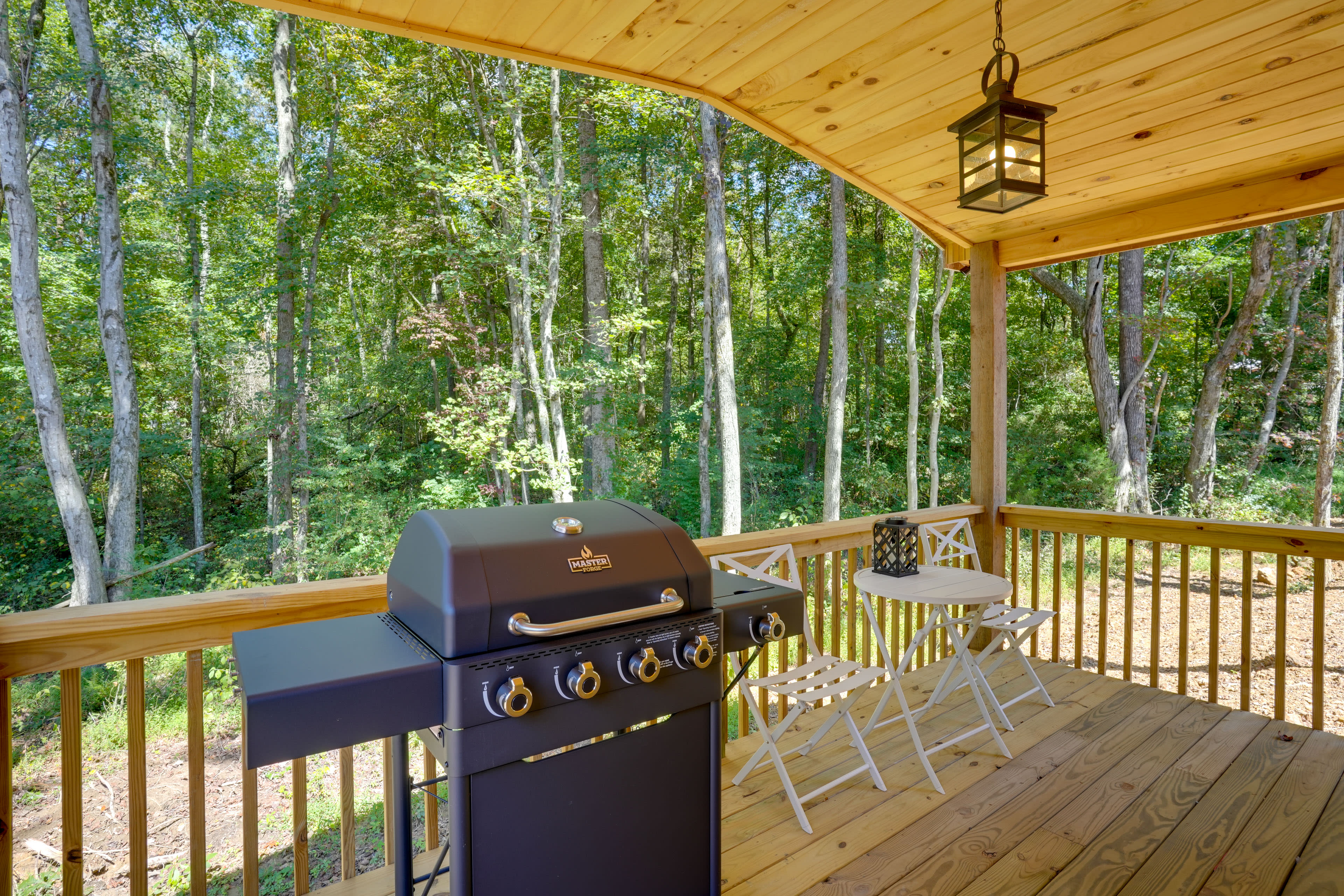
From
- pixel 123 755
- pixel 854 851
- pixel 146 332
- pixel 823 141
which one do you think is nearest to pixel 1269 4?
pixel 823 141

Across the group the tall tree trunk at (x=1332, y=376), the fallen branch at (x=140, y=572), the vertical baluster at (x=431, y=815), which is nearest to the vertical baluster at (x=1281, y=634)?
the vertical baluster at (x=431, y=815)

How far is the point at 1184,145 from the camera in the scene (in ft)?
8.44

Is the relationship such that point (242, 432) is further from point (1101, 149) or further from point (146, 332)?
point (1101, 149)

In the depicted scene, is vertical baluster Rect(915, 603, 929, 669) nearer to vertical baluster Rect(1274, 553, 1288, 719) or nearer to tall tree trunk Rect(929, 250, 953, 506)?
vertical baluster Rect(1274, 553, 1288, 719)

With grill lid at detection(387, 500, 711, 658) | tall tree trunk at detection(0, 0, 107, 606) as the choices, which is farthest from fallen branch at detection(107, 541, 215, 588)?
grill lid at detection(387, 500, 711, 658)

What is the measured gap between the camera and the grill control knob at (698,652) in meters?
1.33

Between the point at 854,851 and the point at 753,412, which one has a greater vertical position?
the point at 753,412

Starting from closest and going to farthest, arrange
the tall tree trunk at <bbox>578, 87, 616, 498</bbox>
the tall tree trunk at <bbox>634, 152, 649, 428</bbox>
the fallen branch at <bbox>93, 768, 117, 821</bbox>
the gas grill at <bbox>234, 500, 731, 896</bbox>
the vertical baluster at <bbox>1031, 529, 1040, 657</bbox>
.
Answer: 1. the gas grill at <bbox>234, 500, 731, 896</bbox>
2. the vertical baluster at <bbox>1031, 529, 1040, 657</bbox>
3. the fallen branch at <bbox>93, 768, 117, 821</bbox>
4. the tall tree trunk at <bbox>578, 87, 616, 498</bbox>
5. the tall tree trunk at <bbox>634, 152, 649, 428</bbox>

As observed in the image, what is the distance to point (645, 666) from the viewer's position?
4.10ft

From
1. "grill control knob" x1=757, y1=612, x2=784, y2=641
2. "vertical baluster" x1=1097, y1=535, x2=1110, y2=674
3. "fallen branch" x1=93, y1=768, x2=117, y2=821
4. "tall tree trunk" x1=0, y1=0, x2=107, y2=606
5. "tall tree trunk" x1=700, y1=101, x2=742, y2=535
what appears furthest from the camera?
"tall tree trunk" x1=700, y1=101, x2=742, y2=535

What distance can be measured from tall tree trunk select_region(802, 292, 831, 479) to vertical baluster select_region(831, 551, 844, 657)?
9750 mm

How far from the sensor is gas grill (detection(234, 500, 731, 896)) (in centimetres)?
109

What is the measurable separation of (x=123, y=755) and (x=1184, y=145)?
835 centimetres

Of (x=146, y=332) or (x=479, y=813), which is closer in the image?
(x=479, y=813)
